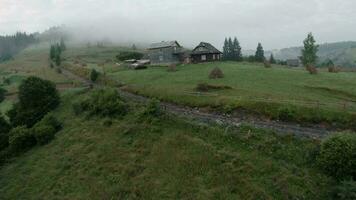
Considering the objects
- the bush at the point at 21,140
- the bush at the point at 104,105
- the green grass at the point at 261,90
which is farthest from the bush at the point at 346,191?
the bush at the point at 21,140


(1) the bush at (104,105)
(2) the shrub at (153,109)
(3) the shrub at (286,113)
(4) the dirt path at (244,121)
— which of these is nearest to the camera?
(4) the dirt path at (244,121)

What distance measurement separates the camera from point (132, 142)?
131ft

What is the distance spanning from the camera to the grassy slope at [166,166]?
29.2 m

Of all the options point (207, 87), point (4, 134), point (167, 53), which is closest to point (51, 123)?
point (4, 134)

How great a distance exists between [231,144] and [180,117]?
9.06m

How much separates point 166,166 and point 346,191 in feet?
55.0

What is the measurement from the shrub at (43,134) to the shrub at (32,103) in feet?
26.3

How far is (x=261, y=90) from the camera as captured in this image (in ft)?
156

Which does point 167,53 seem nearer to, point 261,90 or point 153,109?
point 261,90

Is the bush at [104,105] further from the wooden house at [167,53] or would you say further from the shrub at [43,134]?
the wooden house at [167,53]

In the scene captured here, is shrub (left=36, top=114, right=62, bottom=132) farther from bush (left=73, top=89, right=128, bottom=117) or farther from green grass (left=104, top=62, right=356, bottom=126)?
green grass (left=104, top=62, right=356, bottom=126)

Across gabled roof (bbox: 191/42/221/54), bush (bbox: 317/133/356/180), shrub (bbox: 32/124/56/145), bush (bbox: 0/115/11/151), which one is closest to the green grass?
bush (bbox: 317/133/356/180)

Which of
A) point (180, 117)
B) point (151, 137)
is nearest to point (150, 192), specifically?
point (151, 137)

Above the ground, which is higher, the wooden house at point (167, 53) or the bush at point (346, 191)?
the wooden house at point (167, 53)
